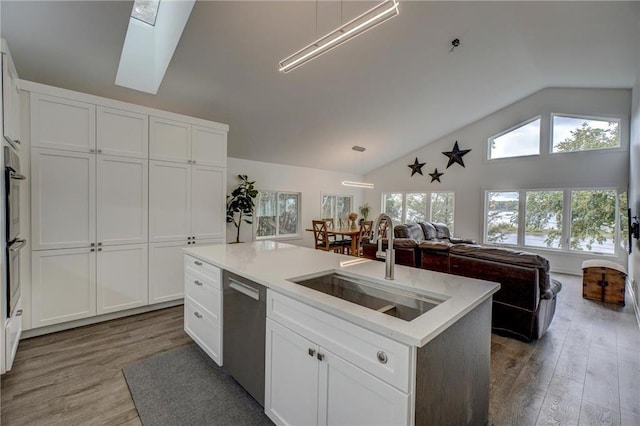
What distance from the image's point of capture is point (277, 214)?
682cm

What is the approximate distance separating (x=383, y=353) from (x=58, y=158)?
11.2 ft

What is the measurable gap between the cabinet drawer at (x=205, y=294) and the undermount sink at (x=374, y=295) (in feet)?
2.56

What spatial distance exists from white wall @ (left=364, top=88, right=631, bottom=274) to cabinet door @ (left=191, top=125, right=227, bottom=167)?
19.0ft

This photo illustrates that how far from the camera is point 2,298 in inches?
75.2

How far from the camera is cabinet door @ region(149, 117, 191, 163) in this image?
3282mm

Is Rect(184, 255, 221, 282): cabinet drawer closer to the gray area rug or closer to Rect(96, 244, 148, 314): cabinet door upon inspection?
the gray area rug

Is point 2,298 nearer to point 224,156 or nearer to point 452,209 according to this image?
point 224,156

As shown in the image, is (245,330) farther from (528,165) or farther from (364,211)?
(364,211)

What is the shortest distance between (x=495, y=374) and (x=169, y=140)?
13.4 feet

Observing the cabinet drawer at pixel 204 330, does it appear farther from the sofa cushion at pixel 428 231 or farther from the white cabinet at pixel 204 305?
the sofa cushion at pixel 428 231

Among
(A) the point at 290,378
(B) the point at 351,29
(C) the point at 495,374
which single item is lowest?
(C) the point at 495,374

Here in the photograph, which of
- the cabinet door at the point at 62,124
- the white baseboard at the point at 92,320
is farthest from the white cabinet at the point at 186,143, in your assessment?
the white baseboard at the point at 92,320

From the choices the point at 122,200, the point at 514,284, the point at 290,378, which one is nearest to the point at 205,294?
the point at 290,378

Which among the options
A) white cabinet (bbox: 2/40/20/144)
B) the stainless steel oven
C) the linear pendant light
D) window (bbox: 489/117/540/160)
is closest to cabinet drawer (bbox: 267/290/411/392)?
→ the linear pendant light
